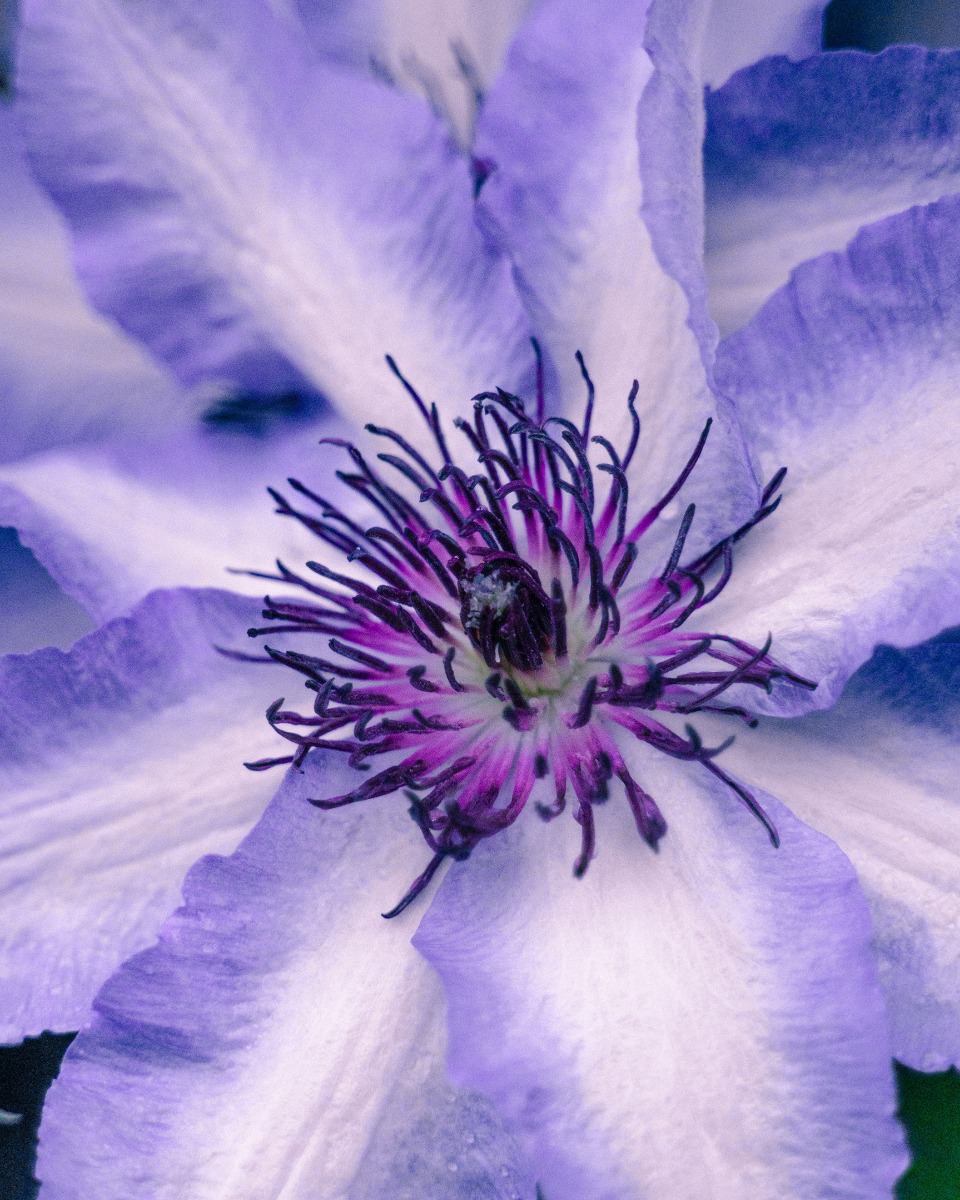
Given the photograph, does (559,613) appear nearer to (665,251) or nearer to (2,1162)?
(665,251)

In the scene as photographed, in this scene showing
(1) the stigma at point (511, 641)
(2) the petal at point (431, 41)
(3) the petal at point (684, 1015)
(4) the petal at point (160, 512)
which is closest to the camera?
(3) the petal at point (684, 1015)

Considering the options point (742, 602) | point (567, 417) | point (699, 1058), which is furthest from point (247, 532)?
point (699, 1058)

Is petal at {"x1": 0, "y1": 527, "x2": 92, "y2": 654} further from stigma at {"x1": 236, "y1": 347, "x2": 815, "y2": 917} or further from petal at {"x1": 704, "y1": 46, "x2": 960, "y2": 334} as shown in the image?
petal at {"x1": 704, "y1": 46, "x2": 960, "y2": 334}

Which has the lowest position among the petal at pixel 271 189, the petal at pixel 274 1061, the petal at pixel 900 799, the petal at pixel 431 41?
the petal at pixel 274 1061

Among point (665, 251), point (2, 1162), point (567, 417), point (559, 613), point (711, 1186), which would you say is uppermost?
point (665, 251)

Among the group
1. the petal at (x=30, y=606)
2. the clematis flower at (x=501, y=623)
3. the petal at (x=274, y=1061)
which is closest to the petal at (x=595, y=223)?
the clematis flower at (x=501, y=623)

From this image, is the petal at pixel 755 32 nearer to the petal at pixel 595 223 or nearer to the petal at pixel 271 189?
the petal at pixel 595 223
